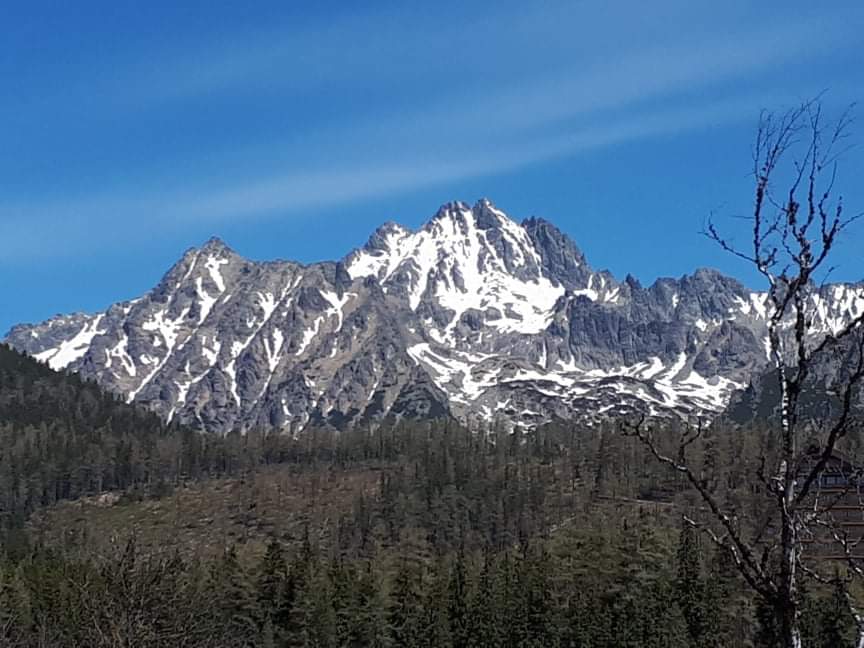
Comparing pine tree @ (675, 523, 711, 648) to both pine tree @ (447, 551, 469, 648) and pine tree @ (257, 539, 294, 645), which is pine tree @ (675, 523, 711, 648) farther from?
pine tree @ (257, 539, 294, 645)

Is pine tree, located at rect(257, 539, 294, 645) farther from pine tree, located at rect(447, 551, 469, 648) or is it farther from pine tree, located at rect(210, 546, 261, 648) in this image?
pine tree, located at rect(447, 551, 469, 648)

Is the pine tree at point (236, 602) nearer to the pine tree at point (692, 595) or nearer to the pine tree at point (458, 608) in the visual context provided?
the pine tree at point (458, 608)

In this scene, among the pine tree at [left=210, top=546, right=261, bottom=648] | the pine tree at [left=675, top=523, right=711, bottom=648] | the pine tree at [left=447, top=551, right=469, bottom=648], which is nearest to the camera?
the pine tree at [left=675, top=523, right=711, bottom=648]

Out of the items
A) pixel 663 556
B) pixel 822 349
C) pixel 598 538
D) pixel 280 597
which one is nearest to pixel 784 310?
pixel 822 349

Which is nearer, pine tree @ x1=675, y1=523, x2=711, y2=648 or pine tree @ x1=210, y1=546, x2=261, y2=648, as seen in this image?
pine tree @ x1=675, y1=523, x2=711, y2=648

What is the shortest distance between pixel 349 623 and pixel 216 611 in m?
15.3

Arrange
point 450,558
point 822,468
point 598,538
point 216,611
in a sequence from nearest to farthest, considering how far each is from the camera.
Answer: point 822,468, point 216,611, point 598,538, point 450,558

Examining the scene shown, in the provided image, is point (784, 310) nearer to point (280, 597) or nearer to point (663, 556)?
point (280, 597)

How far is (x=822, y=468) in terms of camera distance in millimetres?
15008

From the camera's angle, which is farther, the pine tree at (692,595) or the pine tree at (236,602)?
the pine tree at (236,602)

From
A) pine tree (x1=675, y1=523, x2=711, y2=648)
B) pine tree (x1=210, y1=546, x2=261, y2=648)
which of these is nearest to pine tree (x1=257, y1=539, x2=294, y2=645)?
pine tree (x1=210, y1=546, x2=261, y2=648)

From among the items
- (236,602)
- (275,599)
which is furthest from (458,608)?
(236,602)

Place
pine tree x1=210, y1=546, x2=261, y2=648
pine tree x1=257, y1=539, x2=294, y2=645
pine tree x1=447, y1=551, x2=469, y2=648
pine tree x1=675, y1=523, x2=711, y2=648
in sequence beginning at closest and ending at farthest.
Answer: pine tree x1=675, y1=523, x2=711, y2=648 < pine tree x1=447, y1=551, x2=469, y2=648 < pine tree x1=210, y1=546, x2=261, y2=648 < pine tree x1=257, y1=539, x2=294, y2=645

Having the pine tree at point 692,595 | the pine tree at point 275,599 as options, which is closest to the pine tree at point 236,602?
the pine tree at point 275,599
